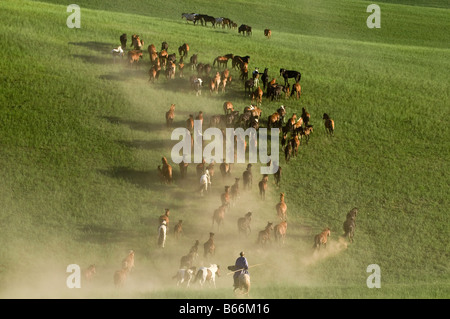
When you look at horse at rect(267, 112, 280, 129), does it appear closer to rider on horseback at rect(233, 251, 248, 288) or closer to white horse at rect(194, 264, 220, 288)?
white horse at rect(194, 264, 220, 288)

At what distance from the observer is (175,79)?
4016 centimetres

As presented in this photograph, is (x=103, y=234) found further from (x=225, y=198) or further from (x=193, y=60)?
(x=193, y=60)

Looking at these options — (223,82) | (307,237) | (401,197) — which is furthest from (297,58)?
(307,237)

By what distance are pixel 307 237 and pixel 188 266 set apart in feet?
20.7

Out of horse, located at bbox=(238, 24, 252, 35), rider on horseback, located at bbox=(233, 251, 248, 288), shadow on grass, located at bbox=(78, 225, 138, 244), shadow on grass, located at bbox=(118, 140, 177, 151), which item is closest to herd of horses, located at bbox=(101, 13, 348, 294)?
rider on horseback, located at bbox=(233, 251, 248, 288)

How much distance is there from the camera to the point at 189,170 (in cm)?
3188

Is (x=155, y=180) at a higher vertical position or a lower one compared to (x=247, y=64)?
lower

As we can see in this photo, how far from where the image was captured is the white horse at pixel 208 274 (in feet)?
78.0

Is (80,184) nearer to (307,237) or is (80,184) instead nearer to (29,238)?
(29,238)

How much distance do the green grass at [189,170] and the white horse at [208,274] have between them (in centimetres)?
40

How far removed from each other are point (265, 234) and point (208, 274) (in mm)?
3946

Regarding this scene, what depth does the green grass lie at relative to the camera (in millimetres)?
25750

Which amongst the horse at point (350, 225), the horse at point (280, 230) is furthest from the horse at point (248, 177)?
the horse at point (350, 225)

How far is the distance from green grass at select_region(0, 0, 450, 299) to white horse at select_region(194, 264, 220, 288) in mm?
397
